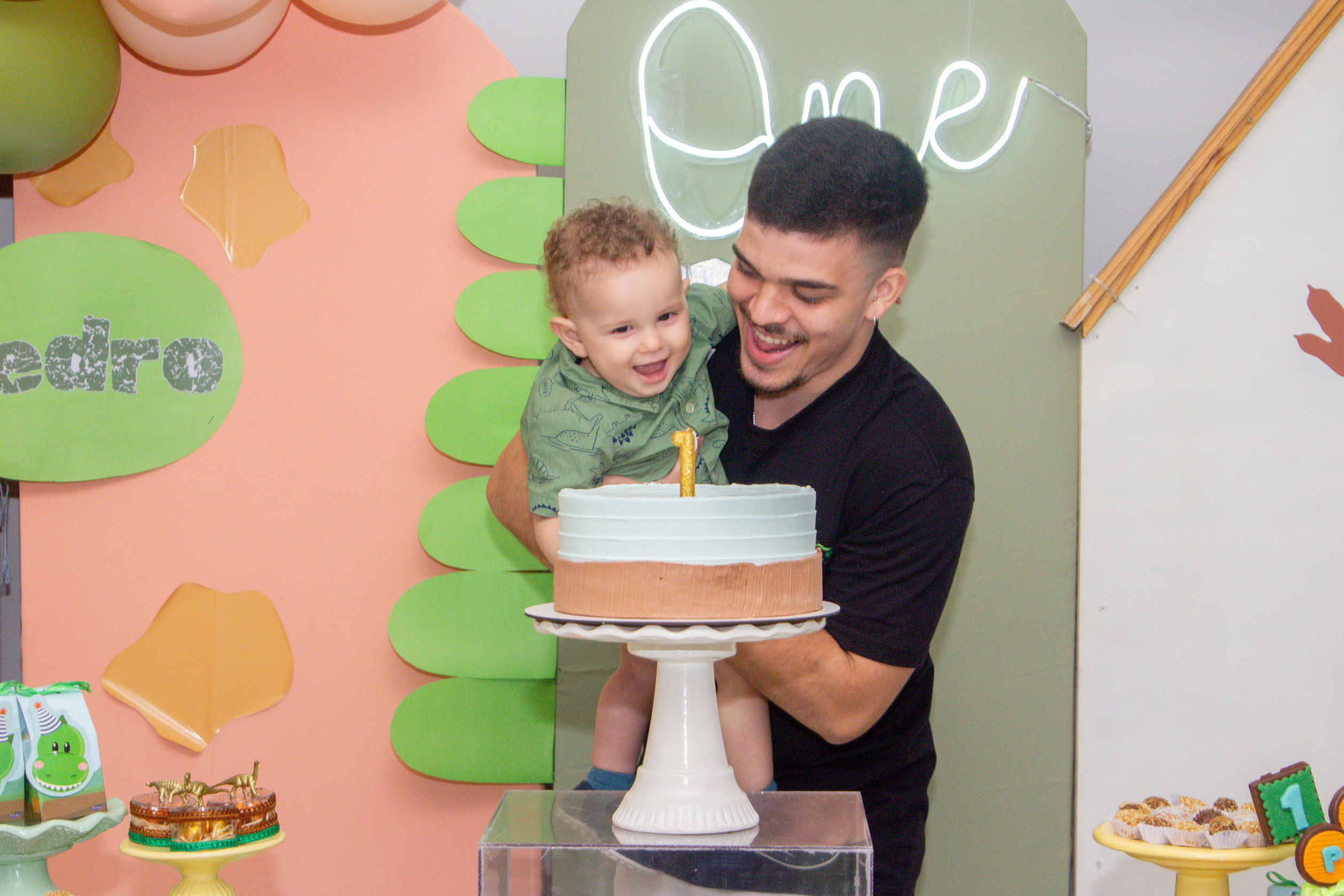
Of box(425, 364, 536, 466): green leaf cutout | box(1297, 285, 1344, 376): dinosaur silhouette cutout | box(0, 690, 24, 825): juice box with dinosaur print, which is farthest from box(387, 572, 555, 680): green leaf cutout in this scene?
box(1297, 285, 1344, 376): dinosaur silhouette cutout

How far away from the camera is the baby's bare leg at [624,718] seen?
1777 mm

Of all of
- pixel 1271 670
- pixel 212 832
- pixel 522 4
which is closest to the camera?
pixel 212 832

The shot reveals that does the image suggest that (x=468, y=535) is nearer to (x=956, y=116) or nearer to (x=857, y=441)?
(x=857, y=441)

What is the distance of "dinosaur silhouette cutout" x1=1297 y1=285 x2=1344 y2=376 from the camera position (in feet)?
7.04

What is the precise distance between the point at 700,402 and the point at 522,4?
1.13 metres

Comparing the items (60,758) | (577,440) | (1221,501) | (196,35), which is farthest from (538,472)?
(1221,501)

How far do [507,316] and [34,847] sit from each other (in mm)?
1199

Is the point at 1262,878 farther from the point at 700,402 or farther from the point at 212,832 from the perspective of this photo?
the point at 212,832

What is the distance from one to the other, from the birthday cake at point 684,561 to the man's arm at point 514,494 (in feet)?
2.02

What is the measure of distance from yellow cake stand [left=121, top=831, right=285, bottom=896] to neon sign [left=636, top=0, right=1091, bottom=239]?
1320 millimetres

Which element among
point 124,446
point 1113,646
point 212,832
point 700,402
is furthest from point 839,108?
point 212,832

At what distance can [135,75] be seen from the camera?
227cm

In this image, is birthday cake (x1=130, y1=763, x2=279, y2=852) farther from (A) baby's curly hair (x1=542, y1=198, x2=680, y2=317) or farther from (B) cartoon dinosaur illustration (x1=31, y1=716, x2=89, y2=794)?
(A) baby's curly hair (x1=542, y1=198, x2=680, y2=317)

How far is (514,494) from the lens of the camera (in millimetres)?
1896
